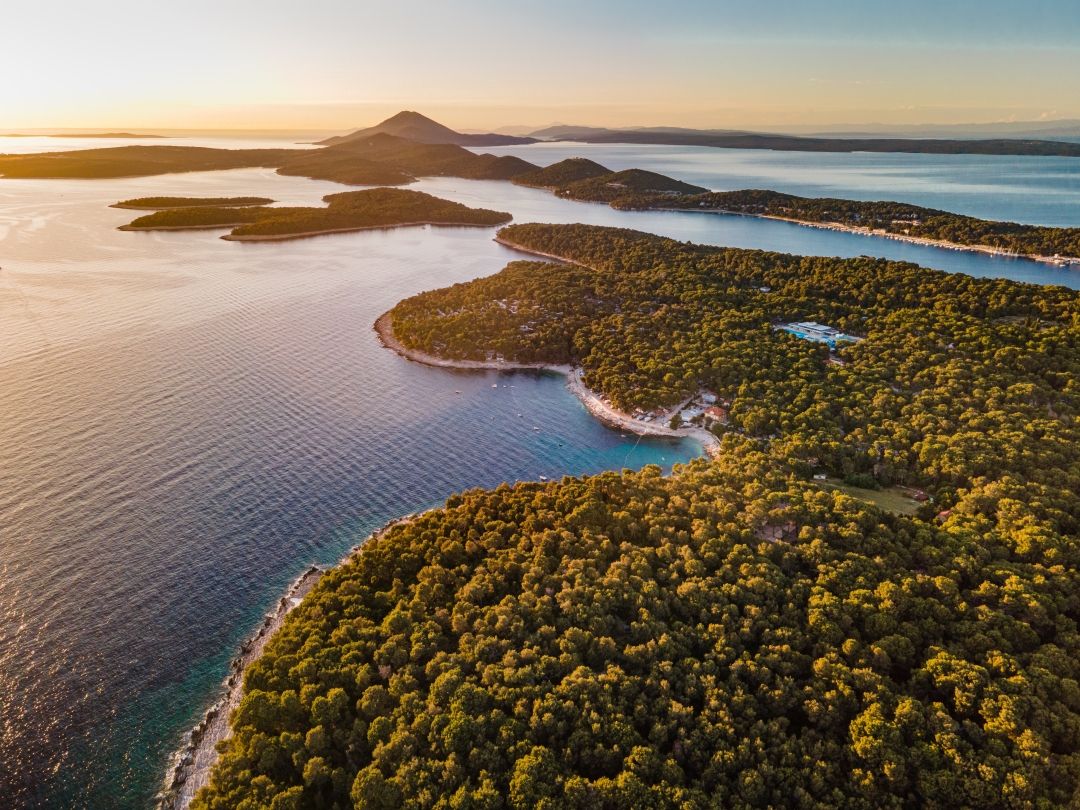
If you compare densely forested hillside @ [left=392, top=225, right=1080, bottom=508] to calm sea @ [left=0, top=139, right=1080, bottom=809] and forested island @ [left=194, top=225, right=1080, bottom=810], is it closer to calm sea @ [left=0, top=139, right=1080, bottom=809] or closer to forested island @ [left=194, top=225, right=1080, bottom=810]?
forested island @ [left=194, top=225, right=1080, bottom=810]

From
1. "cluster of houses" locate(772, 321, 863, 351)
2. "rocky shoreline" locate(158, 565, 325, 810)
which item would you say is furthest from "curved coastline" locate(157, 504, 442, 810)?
"cluster of houses" locate(772, 321, 863, 351)

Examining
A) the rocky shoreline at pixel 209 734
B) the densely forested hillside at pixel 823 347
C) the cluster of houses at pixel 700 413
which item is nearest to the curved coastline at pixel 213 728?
the rocky shoreline at pixel 209 734

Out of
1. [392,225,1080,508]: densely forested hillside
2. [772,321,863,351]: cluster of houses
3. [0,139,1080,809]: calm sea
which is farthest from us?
[772,321,863,351]: cluster of houses

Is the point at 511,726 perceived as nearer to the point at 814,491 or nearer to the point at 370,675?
the point at 370,675

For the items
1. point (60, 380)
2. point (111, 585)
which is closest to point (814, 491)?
point (111, 585)

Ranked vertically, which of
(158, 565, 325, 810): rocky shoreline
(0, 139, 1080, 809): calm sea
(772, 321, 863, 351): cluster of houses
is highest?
(772, 321, 863, 351): cluster of houses

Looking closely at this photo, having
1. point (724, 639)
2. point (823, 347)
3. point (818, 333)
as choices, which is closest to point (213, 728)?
point (724, 639)

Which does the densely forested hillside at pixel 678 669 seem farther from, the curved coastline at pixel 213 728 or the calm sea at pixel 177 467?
the calm sea at pixel 177 467
